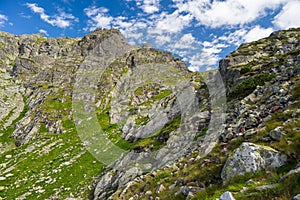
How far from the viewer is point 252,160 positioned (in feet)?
35.1

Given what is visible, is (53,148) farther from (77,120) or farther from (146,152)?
(146,152)

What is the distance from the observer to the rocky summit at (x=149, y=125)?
1176 centimetres

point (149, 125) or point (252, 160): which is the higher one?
point (252, 160)

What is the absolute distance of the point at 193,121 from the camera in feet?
108

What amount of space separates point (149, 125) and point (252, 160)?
138 feet

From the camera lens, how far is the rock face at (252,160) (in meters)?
10.3

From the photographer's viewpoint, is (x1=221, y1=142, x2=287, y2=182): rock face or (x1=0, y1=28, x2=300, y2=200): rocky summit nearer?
(x1=221, y1=142, x2=287, y2=182): rock face

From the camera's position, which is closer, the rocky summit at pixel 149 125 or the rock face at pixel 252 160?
the rock face at pixel 252 160

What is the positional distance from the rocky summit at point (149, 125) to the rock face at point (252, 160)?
5cm

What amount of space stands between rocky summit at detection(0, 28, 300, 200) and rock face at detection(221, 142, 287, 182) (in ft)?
0.15

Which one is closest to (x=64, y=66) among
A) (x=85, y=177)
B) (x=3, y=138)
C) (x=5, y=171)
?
(x=3, y=138)

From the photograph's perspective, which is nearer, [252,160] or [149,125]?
[252,160]

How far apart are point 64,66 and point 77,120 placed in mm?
68143

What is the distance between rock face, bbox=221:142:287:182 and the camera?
1034cm
